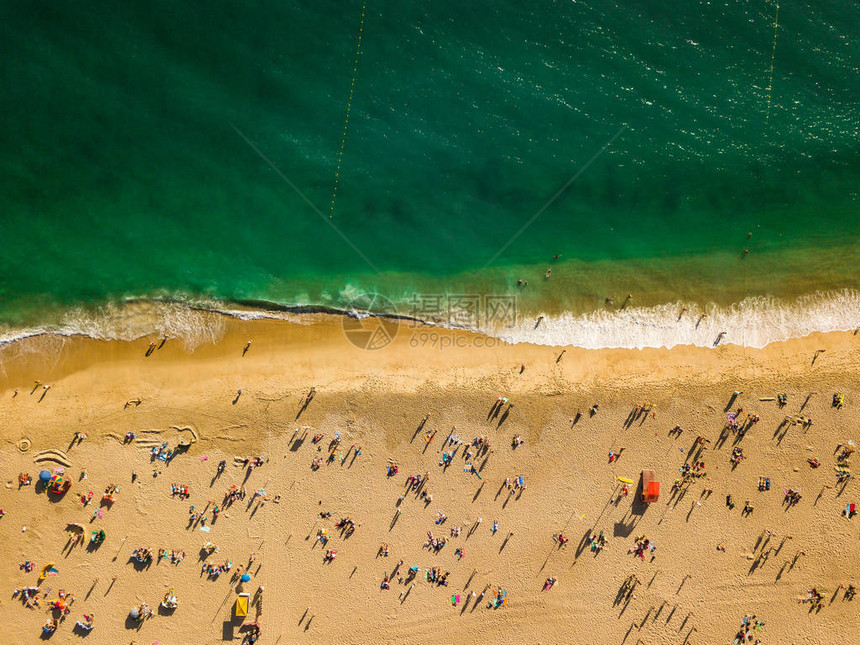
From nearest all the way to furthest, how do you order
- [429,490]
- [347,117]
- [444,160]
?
[429,490] < [347,117] < [444,160]

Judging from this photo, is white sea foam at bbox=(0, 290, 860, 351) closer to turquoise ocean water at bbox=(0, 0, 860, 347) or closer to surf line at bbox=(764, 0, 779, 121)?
turquoise ocean water at bbox=(0, 0, 860, 347)

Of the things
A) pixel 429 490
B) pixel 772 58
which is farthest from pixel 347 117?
pixel 772 58

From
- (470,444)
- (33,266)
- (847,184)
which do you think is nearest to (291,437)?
(470,444)

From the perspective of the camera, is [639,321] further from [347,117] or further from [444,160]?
[347,117]

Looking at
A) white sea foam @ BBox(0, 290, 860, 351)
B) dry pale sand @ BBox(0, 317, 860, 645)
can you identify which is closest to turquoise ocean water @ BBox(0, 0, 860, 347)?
white sea foam @ BBox(0, 290, 860, 351)

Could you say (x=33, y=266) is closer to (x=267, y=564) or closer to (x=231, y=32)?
(x=231, y=32)

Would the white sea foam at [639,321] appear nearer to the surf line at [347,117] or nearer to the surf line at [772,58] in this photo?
the surf line at [347,117]
